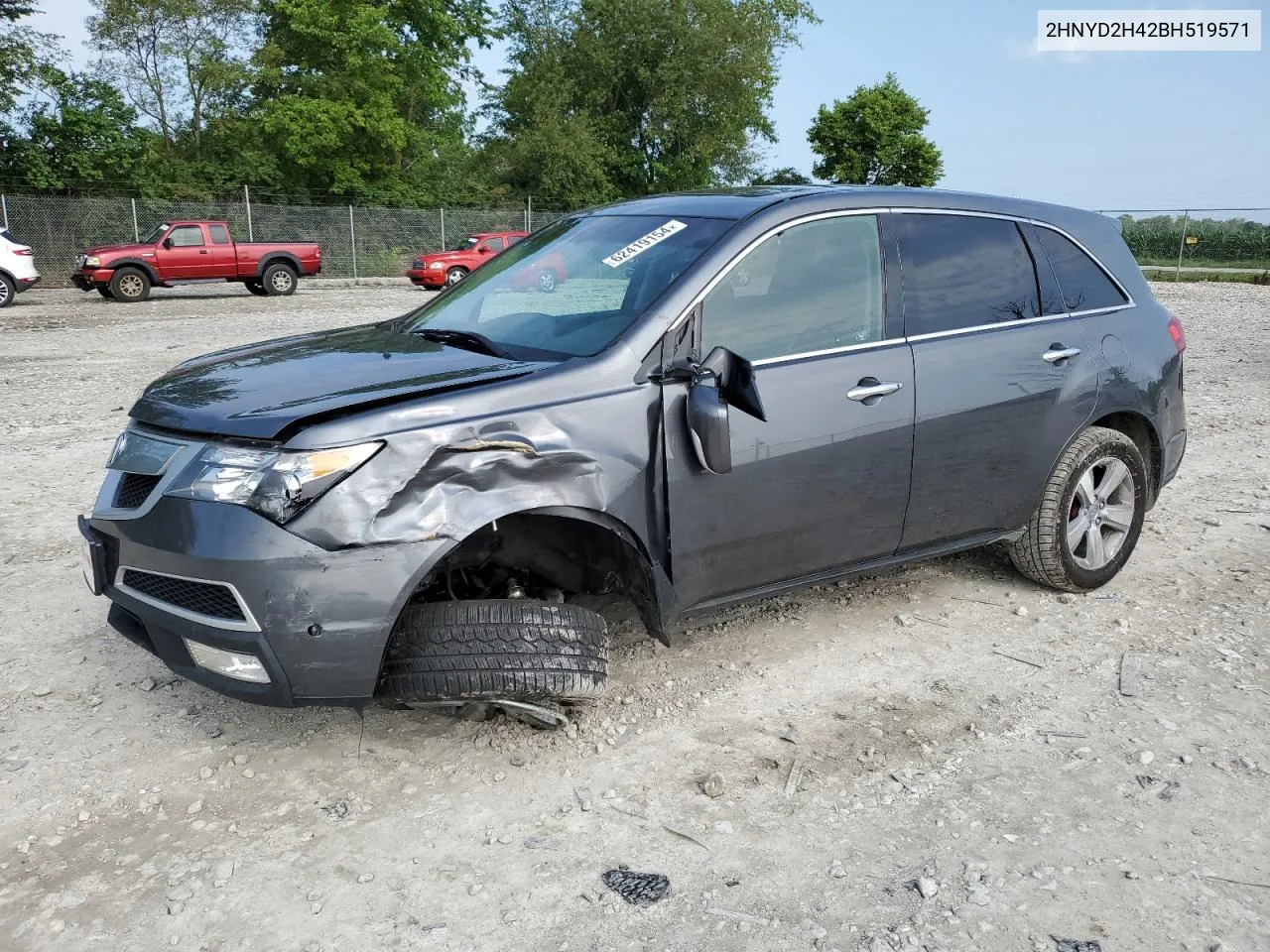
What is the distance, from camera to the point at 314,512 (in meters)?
2.73

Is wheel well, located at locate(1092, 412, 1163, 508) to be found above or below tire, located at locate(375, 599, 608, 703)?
above

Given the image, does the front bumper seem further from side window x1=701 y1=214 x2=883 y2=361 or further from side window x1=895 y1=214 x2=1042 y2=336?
side window x1=895 y1=214 x2=1042 y2=336

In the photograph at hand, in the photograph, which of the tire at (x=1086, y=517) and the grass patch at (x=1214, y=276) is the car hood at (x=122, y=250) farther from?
the grass patch at (x=1214, y=276)

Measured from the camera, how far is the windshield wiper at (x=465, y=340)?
11.4 ft

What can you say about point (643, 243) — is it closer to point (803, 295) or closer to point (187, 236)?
point (803, 295)

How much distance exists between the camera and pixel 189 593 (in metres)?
2.88

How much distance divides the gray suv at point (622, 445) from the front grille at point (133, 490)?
0.4 inches

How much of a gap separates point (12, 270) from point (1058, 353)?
67.2ft

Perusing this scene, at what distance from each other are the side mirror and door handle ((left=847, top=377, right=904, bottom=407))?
0.63 metres

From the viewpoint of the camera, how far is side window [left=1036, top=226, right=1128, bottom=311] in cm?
443

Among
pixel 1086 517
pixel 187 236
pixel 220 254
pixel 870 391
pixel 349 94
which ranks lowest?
pixel 1086 517

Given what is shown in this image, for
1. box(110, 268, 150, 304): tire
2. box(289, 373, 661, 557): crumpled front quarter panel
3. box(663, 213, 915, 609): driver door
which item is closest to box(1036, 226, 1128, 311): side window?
box(663, 213, 915, 609): driver door

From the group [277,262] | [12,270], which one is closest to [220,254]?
[277,262]

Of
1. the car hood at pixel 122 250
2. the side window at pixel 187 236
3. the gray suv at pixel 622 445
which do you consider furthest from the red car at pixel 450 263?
the gray suv at pixel 622 445
